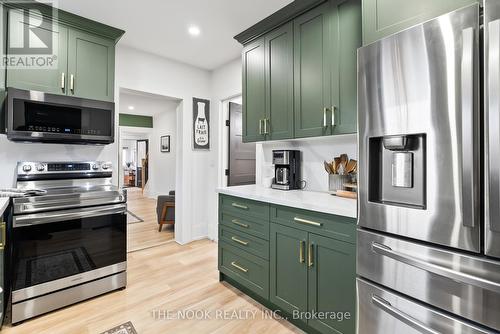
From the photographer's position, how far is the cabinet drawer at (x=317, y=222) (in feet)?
4.66

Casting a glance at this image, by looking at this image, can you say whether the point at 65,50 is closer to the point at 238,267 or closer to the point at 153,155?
the point at 238,267

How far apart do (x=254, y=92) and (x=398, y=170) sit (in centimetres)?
167

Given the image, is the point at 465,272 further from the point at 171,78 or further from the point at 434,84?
the point at 171,78

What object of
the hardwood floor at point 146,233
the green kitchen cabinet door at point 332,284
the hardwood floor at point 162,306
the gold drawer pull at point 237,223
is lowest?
the hardwood floor at point 162,306

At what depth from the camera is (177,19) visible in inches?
94.3

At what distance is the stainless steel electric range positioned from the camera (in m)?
1.81

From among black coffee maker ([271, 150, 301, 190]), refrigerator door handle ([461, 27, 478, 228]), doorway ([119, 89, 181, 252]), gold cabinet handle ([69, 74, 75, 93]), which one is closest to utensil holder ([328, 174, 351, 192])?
black coffee maker ([271, 150, 301, 190])

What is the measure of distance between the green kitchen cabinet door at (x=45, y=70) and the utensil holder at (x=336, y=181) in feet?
8.30

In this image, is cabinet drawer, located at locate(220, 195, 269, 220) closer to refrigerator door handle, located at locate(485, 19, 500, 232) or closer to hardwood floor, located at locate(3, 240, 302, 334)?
hardwood floor, located at locate(3, 240, 302, 334)

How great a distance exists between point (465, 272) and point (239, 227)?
1.57 metres

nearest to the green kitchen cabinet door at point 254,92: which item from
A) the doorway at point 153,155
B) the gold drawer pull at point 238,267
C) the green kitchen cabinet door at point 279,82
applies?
the green kitchen cabinet door at point 279,82

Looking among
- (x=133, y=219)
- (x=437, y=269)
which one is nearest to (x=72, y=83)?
(x=437, y=269)

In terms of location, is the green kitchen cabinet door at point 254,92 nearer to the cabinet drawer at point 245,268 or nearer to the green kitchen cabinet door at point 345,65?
the green kitchen cabinet door at point 345,65

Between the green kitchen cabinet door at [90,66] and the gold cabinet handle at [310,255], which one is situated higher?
the green kitchen cabinet door at [90,66]
